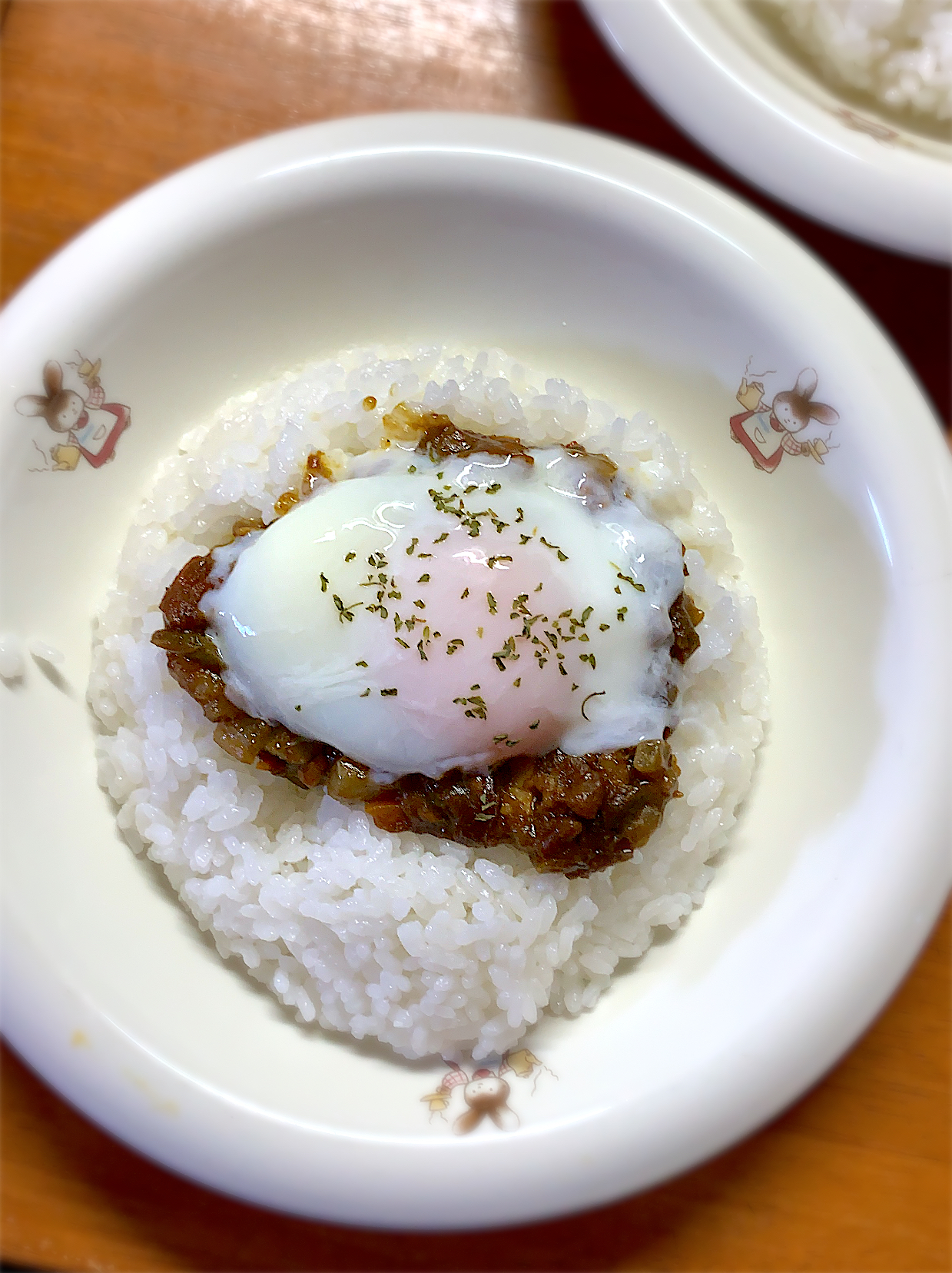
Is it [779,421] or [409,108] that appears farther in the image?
[409,108]

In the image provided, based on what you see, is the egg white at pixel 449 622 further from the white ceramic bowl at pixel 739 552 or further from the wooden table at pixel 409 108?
the wooden table at pixel 409 108

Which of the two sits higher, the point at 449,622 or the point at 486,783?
the point at 449,622

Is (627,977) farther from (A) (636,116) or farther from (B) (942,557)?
(A) (636,116)

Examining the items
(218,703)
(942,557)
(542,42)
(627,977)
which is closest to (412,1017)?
(627,977)

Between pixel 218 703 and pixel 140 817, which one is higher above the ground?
pixel 218 703

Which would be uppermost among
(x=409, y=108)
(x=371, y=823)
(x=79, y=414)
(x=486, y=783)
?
(x=409, y=108)

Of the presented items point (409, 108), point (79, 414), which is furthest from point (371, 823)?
point (409, 108)

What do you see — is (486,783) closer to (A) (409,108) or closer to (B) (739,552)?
(B) (739,552)
